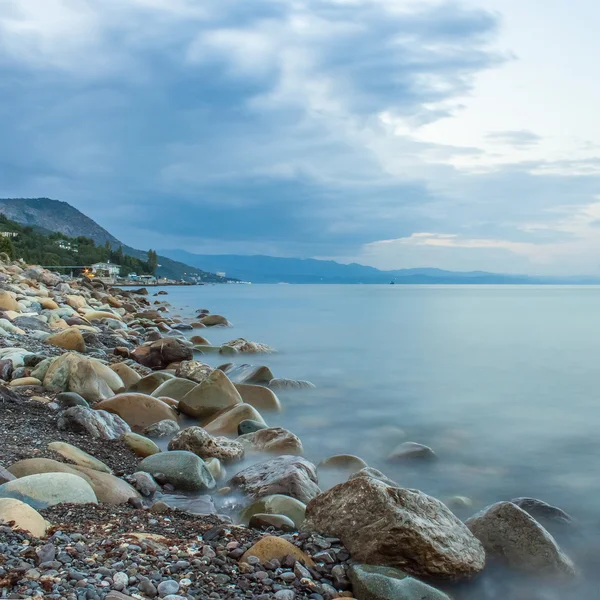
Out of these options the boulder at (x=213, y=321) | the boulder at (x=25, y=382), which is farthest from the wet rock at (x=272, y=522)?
the boulder at (x=213, y=321)

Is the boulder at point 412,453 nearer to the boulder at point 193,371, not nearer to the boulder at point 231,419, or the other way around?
the boulder at point 231,419

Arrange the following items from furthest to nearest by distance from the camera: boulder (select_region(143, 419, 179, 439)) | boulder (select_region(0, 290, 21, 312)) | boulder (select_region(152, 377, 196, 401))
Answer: boulder (select_region(0, 290, 21, 312))
boulder (select_region(152, 377, 196, 401))
boulder (select_region(143, 419, 179, 439))

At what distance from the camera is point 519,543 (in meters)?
4.59

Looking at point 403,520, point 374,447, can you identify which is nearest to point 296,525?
point 403,520

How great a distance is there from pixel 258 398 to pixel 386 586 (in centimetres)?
686

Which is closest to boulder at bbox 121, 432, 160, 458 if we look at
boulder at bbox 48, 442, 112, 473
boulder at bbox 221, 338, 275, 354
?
boulder at bbox 48, 442, 112, 473

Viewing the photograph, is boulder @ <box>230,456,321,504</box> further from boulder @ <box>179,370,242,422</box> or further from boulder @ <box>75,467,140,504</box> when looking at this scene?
boulder @ <box>179,370,242,422</box>

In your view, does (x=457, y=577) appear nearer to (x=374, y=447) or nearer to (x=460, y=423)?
(x=374, y=447)

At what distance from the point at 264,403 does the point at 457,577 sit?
6372 mm

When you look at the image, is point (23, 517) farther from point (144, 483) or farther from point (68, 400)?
point (68, 400)

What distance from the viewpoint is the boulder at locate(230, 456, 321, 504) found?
18.3ft

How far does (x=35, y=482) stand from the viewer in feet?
13.7

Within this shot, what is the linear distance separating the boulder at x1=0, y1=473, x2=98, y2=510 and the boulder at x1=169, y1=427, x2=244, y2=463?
7.46 feet

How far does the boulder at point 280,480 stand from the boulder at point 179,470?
36 cm
